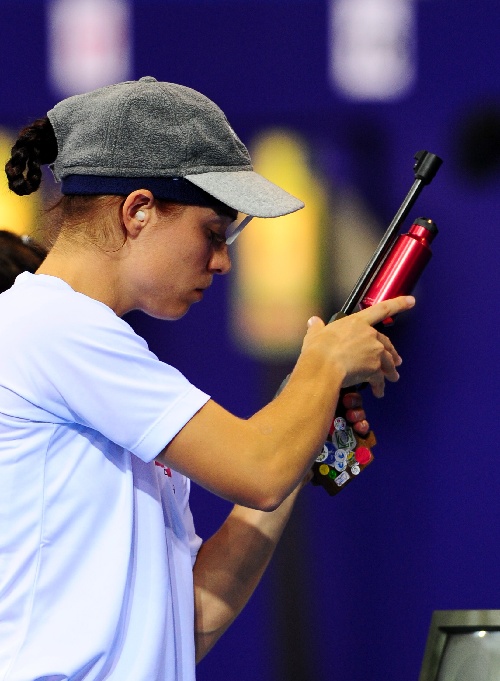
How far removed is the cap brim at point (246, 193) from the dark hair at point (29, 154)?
0.59 ft

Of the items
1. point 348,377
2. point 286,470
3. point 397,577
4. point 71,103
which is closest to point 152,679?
point 286,470

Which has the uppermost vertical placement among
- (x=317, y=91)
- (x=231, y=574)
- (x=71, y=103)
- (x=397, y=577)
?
(x=71, y=103)

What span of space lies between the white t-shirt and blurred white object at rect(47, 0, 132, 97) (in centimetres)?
89

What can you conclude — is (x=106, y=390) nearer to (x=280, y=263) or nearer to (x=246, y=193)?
(x=246, y=193)

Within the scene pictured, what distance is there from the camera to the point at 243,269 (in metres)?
1.76

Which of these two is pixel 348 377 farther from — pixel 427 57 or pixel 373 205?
pixel 427 57

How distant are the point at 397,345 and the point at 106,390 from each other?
0.90 metres

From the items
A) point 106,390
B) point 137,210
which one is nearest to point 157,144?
point 137,210

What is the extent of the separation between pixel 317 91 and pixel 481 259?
40cm

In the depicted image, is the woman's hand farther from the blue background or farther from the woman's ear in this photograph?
the blue background

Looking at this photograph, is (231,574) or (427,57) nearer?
(231,574)

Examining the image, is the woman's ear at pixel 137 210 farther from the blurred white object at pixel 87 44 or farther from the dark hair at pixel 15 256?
the blurred white object at pixel 87 44

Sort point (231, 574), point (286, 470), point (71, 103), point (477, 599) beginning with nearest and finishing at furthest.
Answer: point (286, 470), point (71, 103), point (231, 574), point (477, 599)

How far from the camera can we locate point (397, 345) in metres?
1.74
